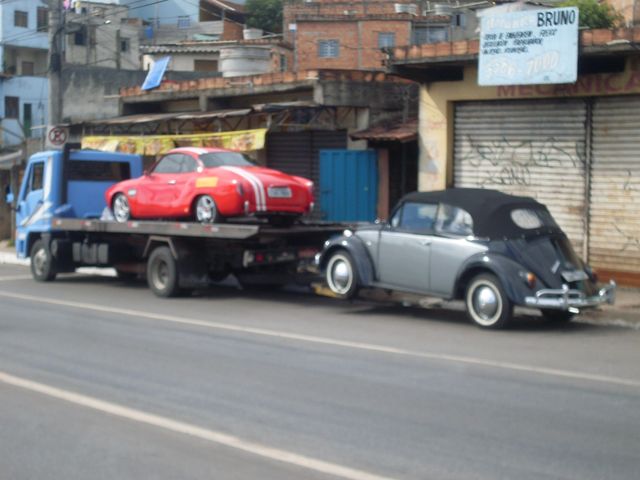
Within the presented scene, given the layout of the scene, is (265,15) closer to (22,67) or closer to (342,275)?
(22,67)

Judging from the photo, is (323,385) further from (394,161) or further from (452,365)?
(394,161)

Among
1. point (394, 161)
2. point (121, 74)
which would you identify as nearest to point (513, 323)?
point (394, 161)

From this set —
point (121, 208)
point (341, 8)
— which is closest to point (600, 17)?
point (121, 208)

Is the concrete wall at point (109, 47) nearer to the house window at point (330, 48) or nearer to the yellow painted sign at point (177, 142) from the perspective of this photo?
the house window at point (330, 48)

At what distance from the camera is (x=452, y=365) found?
1030cm

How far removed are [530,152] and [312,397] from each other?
1072 centimetres

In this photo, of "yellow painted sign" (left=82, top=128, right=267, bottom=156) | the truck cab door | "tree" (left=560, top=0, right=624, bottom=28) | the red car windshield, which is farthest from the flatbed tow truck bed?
"tree" (left=560, top=0, right=624, bottom=28)

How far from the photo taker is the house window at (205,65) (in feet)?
177

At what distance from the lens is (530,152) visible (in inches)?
719

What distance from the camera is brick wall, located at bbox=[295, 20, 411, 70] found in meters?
51.7

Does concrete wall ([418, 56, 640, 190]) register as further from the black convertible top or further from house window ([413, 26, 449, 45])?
house window ([413, 26, 449, 45])

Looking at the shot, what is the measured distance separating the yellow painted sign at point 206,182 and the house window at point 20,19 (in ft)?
155

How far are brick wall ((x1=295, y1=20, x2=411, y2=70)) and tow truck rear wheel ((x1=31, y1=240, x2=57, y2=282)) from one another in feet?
109

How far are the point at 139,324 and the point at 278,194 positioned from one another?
11.3ft
